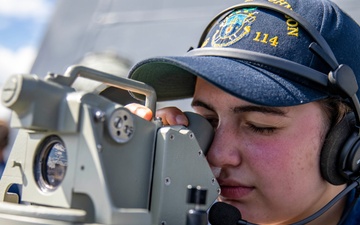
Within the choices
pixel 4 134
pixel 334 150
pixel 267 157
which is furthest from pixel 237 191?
pixel 4 134

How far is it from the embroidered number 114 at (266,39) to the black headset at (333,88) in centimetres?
4

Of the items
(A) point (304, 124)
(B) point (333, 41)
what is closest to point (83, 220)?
(A) point (304, 124)

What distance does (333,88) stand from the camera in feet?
4.25

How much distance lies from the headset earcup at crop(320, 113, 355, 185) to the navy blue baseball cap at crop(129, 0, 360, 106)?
9 centimetres

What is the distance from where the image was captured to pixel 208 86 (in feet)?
4.59

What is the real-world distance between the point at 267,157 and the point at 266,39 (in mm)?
258

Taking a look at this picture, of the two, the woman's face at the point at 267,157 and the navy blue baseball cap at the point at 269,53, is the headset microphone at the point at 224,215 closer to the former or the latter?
the woman's face at the point at 267,157

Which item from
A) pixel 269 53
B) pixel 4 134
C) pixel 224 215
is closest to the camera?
pixel 224 215

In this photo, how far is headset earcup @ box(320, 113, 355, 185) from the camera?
133 centimetres

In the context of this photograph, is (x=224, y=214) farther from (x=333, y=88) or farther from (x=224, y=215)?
(x=333, y=88)

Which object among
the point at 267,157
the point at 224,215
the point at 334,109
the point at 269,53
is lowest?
the point at 224,215

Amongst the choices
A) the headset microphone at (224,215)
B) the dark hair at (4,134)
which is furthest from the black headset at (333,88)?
the dark hair at (4,134)

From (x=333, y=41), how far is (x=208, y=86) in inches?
11.5

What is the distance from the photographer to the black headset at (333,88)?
1290mm
